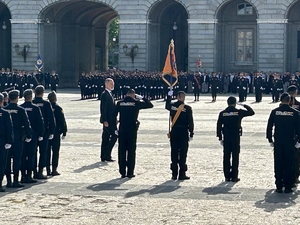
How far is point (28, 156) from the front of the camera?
16.4 m

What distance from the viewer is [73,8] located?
197ft

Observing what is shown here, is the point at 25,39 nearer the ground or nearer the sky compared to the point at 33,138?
nearer the sky

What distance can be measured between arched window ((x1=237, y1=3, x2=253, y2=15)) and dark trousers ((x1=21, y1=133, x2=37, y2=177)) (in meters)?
41.1

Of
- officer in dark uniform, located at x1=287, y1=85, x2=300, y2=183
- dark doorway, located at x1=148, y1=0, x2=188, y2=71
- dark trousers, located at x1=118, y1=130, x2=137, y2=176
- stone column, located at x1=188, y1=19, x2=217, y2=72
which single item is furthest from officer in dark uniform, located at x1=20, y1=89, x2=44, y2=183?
dark doorway, located at x1=148, y1=0, x2=188, y2=71

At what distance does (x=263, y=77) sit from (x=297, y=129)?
34.2m

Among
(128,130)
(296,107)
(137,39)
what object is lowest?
(128,130)

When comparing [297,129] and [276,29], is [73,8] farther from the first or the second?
[297,129]

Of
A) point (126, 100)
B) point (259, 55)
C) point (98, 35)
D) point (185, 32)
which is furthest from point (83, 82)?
point (126, 100)

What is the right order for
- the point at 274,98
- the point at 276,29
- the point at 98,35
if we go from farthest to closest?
the point at 98,35
the point at 276,29
the point at 274,98

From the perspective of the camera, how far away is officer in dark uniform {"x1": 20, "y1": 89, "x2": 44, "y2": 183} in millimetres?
16188

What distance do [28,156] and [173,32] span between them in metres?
44.8

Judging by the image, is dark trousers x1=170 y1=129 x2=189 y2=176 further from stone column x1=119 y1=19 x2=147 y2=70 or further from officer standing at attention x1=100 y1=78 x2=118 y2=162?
stone column x1=119 y1=19 x2=147 y2=70

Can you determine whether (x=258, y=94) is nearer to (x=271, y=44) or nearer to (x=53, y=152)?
(x=271, y=44)

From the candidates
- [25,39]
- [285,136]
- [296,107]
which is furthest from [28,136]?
[25,39]
